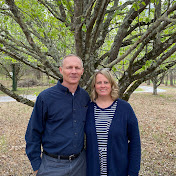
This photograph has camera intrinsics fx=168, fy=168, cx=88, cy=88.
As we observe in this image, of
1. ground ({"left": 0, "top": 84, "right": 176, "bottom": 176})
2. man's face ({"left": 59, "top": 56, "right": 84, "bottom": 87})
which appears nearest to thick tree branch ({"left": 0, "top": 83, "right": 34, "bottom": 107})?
man's face ({"left": 59, "top": 56, "right": 84, "bottom": 87})

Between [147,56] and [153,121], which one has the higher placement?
[147,56]

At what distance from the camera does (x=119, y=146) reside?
212 centimetres

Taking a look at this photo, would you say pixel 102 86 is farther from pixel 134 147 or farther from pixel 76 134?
pixel 134 147

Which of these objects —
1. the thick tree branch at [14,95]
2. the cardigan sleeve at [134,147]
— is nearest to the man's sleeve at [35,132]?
the thick tree branch at [14,95]

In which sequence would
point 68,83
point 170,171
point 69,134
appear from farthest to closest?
point 170,171 < point 68,83 < point 69,134

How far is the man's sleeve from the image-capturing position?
6.81 feet

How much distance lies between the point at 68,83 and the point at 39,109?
499 millimetres

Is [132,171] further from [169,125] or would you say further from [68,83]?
[169,125]

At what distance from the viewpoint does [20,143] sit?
6.66 meters

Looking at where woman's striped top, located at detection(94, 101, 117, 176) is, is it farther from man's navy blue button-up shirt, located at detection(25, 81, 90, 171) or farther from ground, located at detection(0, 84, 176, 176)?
ground, located at detection(0, 84, 176, 176)

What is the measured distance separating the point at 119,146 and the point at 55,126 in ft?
2.77

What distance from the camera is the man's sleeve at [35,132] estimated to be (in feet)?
6.81

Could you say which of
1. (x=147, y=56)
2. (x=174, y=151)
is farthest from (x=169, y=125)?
(x=147, y=56)

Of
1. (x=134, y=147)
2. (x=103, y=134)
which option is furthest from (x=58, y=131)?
(x=134, y=147)
